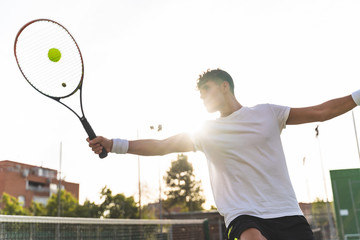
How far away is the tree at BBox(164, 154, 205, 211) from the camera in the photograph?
2255 inches

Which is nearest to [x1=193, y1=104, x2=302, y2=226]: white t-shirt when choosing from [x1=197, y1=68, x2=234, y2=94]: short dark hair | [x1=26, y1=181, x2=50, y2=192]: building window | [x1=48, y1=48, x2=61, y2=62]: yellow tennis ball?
[x1=197, y1=68, x2=234, y2=94]: short dark hair

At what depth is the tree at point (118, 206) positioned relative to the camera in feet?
109

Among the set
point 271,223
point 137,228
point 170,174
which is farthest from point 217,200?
point 170,174

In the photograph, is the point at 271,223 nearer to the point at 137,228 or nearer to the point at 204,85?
the point at 204,85

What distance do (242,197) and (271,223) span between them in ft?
0.81

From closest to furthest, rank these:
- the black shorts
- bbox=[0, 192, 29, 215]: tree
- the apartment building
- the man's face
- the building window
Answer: the black shorts → the man's face → bbox=[0, 192, 29, 215]: tree → the apartment building → the building window

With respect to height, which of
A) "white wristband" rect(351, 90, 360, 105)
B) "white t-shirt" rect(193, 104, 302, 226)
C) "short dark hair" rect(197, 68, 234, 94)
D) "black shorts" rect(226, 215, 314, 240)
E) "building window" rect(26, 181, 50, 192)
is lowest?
"black shorts" rect(226, 215, 314, 240)

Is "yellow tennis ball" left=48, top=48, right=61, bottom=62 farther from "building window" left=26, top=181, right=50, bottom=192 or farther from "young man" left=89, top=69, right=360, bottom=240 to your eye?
"building window" left=26, top=181, right=50, bottom=192

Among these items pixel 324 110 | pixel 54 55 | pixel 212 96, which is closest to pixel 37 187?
pixel 54 55

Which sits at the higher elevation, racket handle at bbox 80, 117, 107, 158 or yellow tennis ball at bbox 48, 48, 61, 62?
yellow tennis ball at bbox 48, 48, 61, 62

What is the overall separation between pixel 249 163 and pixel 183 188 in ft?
180

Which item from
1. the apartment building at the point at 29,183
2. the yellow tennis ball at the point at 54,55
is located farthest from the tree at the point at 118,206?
the yellow tennis ball at the point at 54,55

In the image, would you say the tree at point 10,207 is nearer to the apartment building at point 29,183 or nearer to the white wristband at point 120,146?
the apartment building at point 29,183

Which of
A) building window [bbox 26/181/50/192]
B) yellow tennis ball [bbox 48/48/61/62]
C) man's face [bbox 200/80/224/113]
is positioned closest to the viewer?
man's face [bbox 200/80/224/113]
